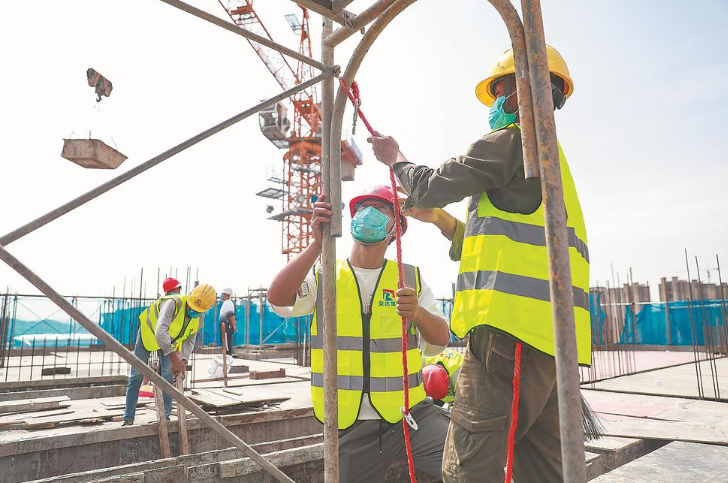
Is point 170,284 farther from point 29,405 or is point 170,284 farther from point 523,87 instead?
point 523,87

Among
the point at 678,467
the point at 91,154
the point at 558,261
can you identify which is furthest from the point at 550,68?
the point at 91,154

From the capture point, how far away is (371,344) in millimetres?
2949

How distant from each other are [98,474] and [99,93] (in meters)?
4.71

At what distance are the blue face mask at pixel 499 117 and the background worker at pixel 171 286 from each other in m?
6.75

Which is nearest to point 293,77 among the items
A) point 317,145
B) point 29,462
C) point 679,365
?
point 317,145

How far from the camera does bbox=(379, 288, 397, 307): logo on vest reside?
3.05m

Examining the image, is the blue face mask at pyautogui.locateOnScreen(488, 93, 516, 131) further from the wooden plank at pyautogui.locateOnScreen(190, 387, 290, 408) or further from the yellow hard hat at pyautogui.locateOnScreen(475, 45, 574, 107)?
the wooden plank at pyautogui.locateOnScreen(190, 387, 290, 408)

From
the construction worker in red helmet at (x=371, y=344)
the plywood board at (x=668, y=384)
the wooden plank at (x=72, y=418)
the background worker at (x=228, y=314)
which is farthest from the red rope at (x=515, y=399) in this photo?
the background worker at (x=228, y=314)

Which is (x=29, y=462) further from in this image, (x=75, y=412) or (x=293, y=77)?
(x=293, y=77)

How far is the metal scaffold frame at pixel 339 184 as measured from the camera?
1.16m

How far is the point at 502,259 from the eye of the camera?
5.81 ft

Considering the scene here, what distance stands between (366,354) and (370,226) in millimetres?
784

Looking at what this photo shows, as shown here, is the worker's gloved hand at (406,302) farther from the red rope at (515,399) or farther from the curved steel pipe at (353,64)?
the red rope at (515,399)

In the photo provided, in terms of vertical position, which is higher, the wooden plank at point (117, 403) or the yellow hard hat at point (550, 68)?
the yellow hard hat at point (550, 68)
